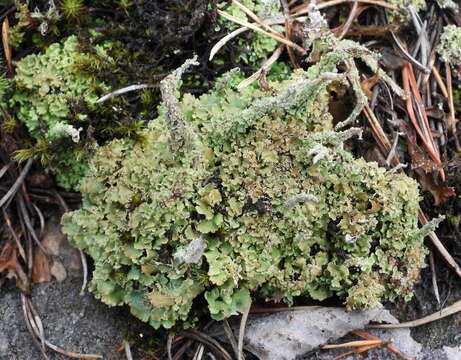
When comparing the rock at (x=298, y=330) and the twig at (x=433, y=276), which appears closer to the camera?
the rock at (x=298, y=330)

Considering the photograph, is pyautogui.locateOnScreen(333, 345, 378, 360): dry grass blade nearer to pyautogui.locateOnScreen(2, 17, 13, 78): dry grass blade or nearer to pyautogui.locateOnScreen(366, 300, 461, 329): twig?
pyautogui.locateOnScreen(366, 300, 461, 329): twig

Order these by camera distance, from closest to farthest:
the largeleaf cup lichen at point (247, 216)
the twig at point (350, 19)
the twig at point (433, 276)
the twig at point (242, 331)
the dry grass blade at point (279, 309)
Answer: the largeleaf cup lichen at point (247, 216) < the twig at point (242, 331) < the dry grass blade at point (279, 309) < the twig at point (433, 276) < the twig at point (350, 19)

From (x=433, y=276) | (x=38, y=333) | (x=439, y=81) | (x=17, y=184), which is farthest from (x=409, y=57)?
(x=38, y=333)

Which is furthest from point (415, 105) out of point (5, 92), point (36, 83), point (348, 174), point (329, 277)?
point (5, 92)

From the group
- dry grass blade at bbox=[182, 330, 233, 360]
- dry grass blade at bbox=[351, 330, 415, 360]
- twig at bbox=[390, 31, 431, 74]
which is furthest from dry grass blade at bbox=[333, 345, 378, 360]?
twig at bbox=[390, 31, 431, 74]

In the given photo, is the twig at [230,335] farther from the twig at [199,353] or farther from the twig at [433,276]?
the twig at [433,276]

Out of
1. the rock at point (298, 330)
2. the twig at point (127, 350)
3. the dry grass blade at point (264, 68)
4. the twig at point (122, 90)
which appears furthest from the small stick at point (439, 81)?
the twig at point (127, 350)
